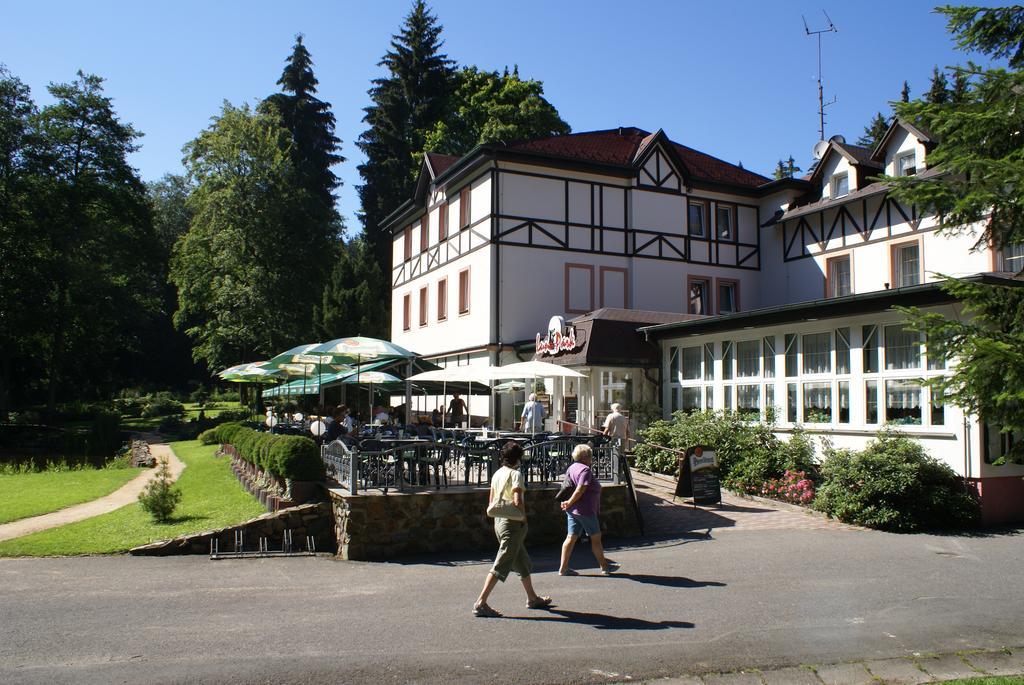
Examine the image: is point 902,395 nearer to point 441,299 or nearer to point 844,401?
point 844,401

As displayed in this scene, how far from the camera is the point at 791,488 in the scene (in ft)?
48.5

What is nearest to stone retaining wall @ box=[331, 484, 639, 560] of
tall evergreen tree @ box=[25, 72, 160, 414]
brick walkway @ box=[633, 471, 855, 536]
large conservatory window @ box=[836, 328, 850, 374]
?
brick walkway @ box=[633, 471, 855, 536]

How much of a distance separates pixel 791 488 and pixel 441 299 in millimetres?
18191

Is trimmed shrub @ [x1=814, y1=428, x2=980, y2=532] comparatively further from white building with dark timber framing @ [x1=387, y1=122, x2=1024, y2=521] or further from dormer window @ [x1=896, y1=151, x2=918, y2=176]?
dormer window @ [x1=896, y1=151, x2=918, y2=176]

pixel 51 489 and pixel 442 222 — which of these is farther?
pixel 442 222

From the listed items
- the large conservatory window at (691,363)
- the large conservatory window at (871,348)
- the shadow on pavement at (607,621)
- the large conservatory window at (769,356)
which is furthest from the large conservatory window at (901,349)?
the shadow on pavement at (607,621)

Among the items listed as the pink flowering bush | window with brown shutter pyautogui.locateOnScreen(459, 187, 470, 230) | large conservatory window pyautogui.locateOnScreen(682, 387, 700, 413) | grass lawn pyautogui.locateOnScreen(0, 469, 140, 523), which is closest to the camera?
the pink flowering bush

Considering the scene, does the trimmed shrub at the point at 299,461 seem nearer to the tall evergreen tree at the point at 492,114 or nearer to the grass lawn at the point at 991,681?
the grass lawn at the point at 991,681

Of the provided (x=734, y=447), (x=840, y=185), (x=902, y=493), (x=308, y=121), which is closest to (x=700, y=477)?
(x=734, y=447)

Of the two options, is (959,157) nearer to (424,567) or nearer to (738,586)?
(738,586)

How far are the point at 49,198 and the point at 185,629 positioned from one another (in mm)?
36570

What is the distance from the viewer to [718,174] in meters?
30.4

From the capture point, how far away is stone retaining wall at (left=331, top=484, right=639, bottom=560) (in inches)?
440

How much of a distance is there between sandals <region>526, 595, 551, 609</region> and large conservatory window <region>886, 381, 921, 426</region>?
345 inches
